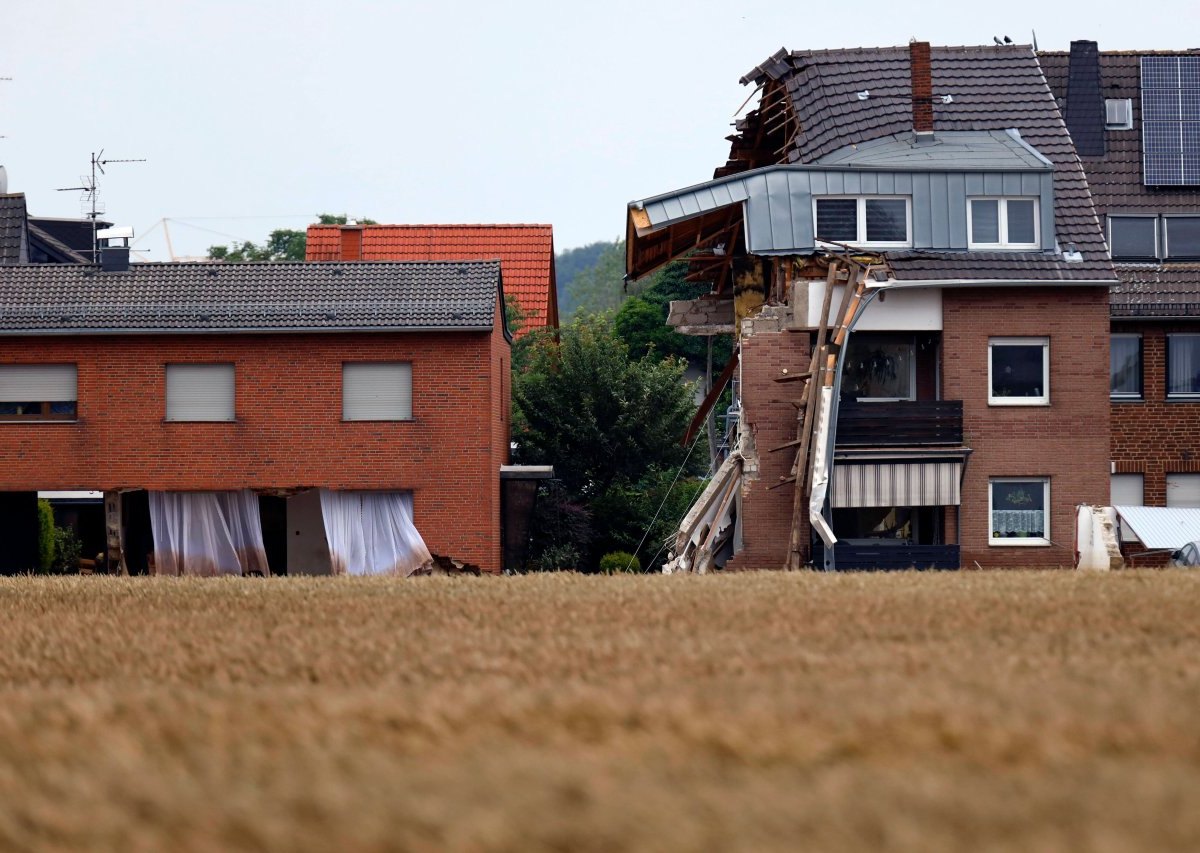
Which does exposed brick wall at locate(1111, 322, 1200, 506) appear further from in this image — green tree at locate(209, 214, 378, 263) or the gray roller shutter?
green tree at locate(209, 214, 378, 263)

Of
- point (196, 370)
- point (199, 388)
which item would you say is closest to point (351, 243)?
point (196, 370)

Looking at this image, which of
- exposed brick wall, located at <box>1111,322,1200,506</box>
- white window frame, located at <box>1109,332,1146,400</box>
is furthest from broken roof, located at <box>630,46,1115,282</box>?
exposed brick wall, located at <box>1111,322,1200,506</box>

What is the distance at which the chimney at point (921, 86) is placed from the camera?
125 ft

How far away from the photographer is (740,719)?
5613 millimetres

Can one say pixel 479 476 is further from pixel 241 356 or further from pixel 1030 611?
pixel 1030 611

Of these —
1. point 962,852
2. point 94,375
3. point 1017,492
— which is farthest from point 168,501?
point 962,852

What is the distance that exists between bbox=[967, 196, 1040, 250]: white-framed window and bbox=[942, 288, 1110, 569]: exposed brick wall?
1253 mm

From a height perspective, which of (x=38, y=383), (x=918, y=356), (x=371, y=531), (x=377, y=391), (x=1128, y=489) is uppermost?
(x=918, y=356)

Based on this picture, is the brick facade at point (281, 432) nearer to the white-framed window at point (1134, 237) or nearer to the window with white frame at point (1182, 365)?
the white-framed window at point (1134, 237)

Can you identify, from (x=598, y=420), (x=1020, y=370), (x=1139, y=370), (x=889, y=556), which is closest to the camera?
(x=889, y=556)

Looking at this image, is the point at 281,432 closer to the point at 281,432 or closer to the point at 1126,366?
the point at 281,432

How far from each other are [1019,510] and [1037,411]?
2.12 metres

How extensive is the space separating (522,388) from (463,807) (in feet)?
146

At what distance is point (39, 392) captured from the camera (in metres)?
39.7
